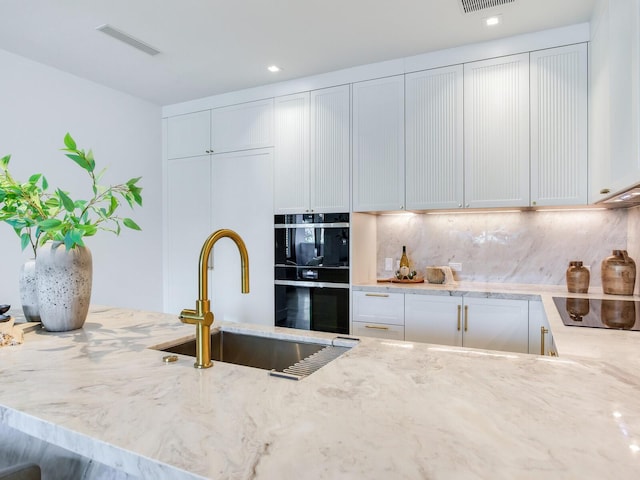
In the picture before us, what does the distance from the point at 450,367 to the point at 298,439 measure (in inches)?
21.2

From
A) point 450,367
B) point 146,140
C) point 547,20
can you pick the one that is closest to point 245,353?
point 450,367

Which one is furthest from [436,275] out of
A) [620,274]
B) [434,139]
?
[620,274]

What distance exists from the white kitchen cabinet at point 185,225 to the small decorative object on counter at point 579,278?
123 inches

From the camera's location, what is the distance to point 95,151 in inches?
A: 144

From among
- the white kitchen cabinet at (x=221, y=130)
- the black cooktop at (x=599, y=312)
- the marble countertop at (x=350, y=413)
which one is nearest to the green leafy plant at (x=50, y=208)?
the marble countertop at (x=350, y=413)

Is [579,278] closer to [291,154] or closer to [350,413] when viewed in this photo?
[291,154]

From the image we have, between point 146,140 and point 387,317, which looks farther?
point 146,140

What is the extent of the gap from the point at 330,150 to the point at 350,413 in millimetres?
2838

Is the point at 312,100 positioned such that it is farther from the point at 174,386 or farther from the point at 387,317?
the point at 174,386

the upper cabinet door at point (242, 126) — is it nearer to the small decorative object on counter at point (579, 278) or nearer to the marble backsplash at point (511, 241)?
the marble backsplash at point (511, 241)

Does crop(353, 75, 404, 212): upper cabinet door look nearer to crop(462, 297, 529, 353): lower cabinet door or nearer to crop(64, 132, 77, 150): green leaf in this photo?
crop(462, 297, 529, 353): lower cabinet door

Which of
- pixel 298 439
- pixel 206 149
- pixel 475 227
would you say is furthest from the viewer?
pixel 206 149

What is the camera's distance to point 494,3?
2391 mm

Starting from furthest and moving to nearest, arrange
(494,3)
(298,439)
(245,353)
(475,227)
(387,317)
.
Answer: (475,227), (387,317), (494,3), (245,353), (298,439)
